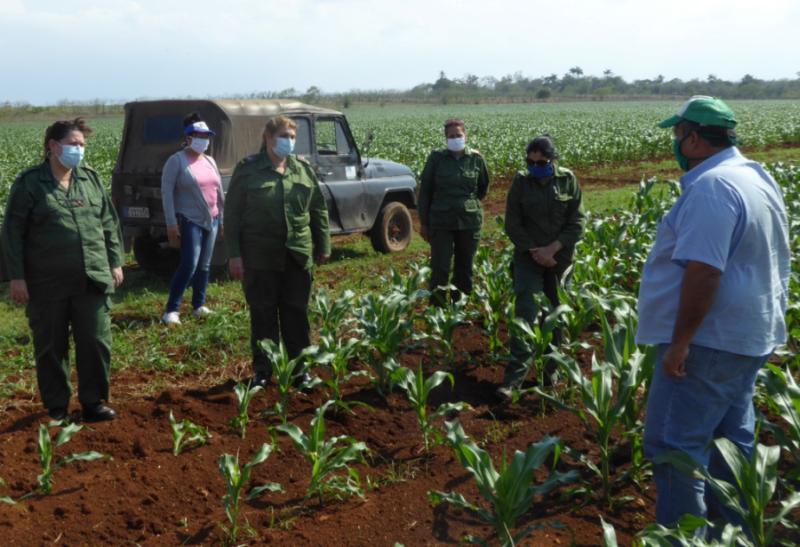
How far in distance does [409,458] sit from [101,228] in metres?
2.45

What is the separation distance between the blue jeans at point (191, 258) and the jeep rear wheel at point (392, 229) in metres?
3.67

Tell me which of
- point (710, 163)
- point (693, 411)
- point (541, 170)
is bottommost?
point (693, 411)

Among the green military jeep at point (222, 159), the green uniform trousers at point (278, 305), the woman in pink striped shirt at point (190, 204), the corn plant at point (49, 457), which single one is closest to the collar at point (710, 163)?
the green uniform trousers at point (278, 305)

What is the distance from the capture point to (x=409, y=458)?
5094 millimetres

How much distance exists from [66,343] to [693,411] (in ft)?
12.9

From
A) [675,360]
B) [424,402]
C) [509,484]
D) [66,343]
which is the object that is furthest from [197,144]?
[675,360]

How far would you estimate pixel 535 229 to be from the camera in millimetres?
6090

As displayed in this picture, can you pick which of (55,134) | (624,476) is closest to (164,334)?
(55,134)

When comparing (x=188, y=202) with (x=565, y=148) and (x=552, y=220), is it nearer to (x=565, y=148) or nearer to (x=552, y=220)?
(x=552, y=220)

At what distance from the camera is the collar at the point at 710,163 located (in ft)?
11.4

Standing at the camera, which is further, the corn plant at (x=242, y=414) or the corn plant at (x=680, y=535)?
the corn plant at (x=242, y=414)

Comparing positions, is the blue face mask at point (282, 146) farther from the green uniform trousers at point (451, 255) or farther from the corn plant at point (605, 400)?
the corn plant at point (605, 400)

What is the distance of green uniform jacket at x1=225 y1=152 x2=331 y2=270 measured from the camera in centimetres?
597

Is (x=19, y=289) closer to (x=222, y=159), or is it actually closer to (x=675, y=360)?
(x=675, y=360)
